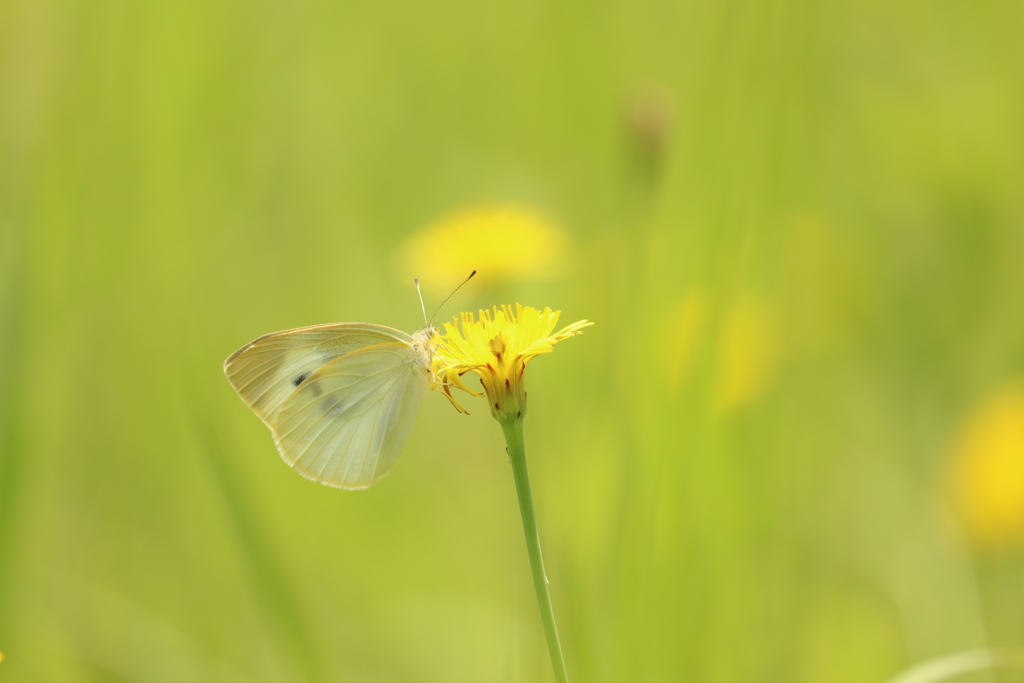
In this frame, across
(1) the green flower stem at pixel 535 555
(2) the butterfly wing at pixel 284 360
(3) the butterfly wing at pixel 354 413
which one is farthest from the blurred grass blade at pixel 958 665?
(2) the butterfly wing at pixel 284 360

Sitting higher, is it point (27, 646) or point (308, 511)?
point (308, 511)

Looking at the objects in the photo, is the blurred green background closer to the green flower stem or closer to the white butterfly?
the white butterfly

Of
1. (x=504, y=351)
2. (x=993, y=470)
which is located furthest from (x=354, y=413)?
(x=993, y=470)

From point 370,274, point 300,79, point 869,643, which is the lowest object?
point 869,643

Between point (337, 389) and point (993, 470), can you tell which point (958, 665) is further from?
point (337, 389)

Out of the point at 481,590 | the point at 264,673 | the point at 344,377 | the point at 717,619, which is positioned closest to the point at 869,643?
the point at 717,619

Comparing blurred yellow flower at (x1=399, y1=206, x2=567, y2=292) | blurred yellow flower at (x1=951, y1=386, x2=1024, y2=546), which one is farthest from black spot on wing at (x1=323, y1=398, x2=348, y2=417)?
blurred yellow flower at (x1=951, y1=386, x2=1024, y2=546)

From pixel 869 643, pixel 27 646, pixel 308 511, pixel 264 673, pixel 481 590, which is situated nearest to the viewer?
pixel 27 646

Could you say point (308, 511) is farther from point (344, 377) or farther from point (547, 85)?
point (547, 85)
